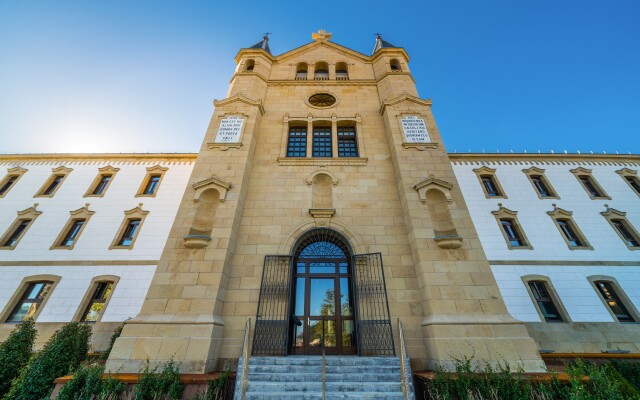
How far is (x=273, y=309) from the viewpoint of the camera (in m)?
7.79

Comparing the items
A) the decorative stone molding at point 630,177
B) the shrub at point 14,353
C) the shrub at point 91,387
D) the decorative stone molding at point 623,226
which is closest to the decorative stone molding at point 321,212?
the shrub at point 91,387

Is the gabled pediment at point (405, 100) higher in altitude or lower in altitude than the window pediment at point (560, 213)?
higher

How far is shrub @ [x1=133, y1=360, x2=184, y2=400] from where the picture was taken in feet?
16.8

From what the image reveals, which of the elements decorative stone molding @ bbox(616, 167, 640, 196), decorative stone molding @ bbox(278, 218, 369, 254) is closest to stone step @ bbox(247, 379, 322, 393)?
decorative stone molding @ bbox(278, 218, 369, 254)

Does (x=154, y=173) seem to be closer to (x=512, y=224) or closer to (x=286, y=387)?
(x=286, y=387)

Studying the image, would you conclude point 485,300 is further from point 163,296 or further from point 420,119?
point 163,296

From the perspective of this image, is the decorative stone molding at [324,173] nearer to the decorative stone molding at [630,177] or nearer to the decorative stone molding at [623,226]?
the decorative stone molding at [623,226]

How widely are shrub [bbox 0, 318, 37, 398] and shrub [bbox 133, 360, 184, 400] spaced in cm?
455

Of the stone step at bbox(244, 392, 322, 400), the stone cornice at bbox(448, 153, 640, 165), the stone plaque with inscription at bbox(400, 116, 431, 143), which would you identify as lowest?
the stone step at bbox(244, 392, 322, 400)

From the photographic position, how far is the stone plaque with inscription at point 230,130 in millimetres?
10938

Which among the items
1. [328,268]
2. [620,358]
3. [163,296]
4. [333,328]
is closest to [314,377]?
[333,328]

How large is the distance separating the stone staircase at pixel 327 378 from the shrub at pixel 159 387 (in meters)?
1.30

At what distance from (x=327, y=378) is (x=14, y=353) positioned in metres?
8.76

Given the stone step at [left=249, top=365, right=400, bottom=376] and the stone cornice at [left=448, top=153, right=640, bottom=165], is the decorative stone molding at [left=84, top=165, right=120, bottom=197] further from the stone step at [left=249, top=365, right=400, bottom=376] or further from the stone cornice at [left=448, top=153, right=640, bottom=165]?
the stone cornice at [left=448, top=153, right=640, bottom=165]
